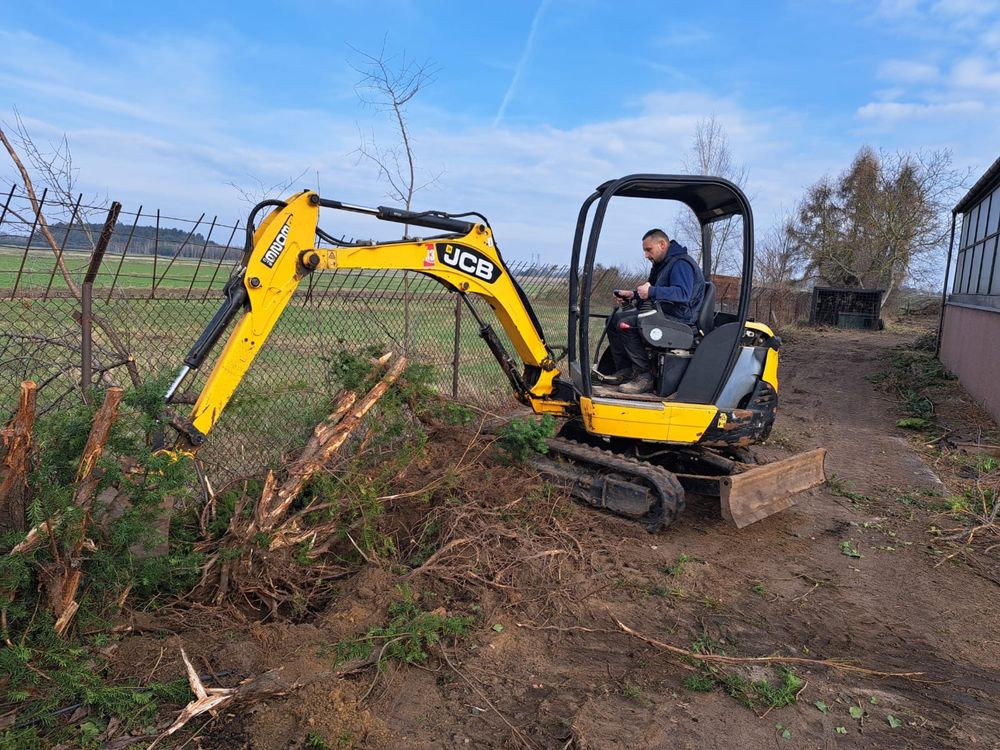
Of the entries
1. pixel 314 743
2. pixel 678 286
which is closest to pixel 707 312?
pixel 678 286

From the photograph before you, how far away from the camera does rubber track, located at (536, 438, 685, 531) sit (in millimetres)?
5566

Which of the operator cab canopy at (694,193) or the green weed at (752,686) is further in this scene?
the operator cab canopy at (694,193)

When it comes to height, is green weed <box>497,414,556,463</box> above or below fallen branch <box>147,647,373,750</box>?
above

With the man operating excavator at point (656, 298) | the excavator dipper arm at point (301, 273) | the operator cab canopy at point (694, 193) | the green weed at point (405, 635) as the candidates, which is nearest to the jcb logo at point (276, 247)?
the excavator dipper arm at point (301, 273)

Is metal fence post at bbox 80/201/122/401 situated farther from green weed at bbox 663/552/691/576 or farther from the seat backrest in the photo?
the seat backrest

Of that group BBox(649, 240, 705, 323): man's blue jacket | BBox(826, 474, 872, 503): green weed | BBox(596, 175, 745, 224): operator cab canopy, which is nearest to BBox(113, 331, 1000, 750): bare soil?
BBox(826, 474, 872, 503): green weed

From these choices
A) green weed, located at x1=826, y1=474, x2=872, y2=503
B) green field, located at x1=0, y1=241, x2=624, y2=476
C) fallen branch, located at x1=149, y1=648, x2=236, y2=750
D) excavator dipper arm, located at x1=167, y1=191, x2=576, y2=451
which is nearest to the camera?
fallen branch, located at x1=149, y1=648, x2=236, y2=750

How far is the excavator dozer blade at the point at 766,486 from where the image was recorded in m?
5.36

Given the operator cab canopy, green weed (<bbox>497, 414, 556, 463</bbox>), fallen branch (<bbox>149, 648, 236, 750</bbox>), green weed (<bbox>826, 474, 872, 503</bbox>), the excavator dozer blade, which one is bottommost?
green weed (<bbox>826, 474, 872, 503</bbox>)

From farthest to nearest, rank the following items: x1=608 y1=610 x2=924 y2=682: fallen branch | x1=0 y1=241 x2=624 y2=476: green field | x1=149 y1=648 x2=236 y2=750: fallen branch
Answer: x1=0 y1=241 x2=624 y2=476: green field → x1=608 y1=610 x2=924 y2=682: fallen branch → x1=149 y1=648 x2=236 y2=750: fallen branch

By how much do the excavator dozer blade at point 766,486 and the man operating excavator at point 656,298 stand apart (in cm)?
113

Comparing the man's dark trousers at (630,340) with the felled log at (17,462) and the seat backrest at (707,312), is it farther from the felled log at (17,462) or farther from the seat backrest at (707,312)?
the felled log at (17,462)

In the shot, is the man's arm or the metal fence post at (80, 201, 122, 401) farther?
the man's arm

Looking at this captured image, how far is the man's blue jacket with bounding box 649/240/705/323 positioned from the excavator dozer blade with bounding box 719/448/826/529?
138 centimetres
